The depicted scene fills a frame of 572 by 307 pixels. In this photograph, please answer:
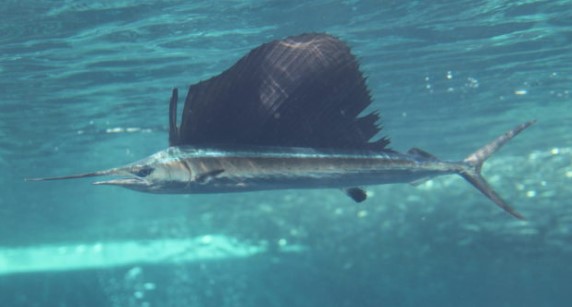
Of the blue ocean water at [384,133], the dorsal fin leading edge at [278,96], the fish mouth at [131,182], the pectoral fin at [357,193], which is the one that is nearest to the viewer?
the fish mouth at [131,182]

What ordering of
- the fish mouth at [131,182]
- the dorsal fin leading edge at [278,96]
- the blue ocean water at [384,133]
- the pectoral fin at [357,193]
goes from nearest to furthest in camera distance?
the fish mouth at [131,182], the dorsal fin leading edge at [278,96], the pectoral fin at [357,193], the blue ocean water at [384,133]

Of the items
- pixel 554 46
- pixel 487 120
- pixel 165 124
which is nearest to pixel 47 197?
pixel 165 124

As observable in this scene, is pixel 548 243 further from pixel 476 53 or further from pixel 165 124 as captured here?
pixel 165 124

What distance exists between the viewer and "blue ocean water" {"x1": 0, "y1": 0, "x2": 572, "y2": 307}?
35.0ft

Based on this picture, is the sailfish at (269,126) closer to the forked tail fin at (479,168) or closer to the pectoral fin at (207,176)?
the pectoral fin at (207,176)

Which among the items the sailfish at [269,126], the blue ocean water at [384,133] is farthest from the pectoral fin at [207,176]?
the blue ocean water at [384,133]

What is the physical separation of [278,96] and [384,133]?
19.8 meters

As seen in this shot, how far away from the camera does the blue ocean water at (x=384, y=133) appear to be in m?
10.7

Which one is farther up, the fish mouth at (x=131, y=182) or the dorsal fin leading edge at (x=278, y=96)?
the dorsal fin leading edge at (x=278, y=96)

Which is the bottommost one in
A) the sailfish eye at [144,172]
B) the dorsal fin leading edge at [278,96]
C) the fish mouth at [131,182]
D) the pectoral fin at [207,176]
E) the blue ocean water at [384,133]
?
the blue ocean water at [384,133]

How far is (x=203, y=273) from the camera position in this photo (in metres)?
32.5

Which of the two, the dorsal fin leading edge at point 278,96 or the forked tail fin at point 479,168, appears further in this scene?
the forked tail fin at point 479,168

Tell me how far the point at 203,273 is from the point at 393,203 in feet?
59.3

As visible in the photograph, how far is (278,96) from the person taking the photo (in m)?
2.31
